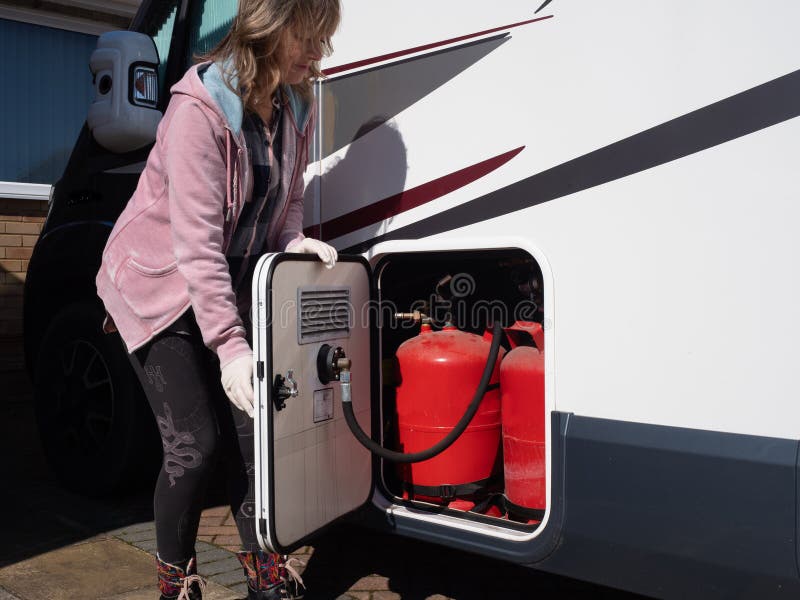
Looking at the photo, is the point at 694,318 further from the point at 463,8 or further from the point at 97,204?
the point at 97,204

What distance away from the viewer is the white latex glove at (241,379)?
2.10 metres

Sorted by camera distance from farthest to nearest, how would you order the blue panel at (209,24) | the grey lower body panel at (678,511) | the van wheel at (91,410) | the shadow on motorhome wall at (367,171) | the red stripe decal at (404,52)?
the van wheel at (91,410), the blue panel at (209,24), the shadow on motorhome wall at (367,171), the red stripe decal at (404,52), the grey lower body panel at (678,511)

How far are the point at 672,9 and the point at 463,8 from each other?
2.01 feet

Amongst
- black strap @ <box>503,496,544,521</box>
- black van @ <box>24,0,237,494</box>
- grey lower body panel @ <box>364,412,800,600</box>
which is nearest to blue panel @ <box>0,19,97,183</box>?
black van @ <box>24,0,237,494</box>

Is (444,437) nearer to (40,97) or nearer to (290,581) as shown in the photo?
(290,581)

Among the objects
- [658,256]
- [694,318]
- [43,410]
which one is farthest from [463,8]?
[43,410]

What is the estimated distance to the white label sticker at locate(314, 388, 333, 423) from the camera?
2404 mm

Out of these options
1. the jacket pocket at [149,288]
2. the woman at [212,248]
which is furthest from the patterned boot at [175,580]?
the jacket pocket at [149,288]

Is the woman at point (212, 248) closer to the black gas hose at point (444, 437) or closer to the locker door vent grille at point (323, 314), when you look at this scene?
the locker door vent grille at point (323, 314)

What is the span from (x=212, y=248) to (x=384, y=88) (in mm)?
826

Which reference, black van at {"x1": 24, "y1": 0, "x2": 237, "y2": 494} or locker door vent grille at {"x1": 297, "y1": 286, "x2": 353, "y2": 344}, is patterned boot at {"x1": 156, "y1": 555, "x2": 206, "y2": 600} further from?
black van at {"x1": 24, "y1": 0, "x2": 237, "y2": 494}

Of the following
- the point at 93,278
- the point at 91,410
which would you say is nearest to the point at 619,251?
the point at 93,278

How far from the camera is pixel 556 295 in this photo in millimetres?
2186

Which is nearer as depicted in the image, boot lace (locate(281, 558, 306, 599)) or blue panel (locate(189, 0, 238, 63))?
boot lace (locate(281, 558, 306, 599))
